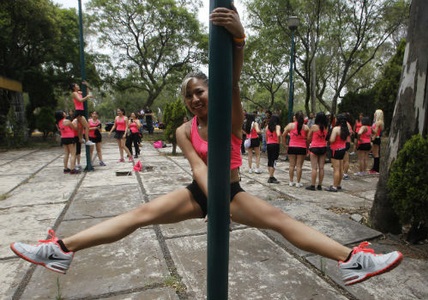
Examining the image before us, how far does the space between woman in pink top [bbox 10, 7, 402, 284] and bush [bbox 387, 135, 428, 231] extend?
2.05 m

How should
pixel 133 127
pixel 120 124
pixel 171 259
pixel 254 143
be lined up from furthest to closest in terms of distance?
pixel 133 127 → pixel 120 124 → pixel 254 143 → pixel 171 259

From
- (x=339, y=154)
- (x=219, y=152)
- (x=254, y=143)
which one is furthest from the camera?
(x=254, y=143)

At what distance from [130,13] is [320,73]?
50.2 ft

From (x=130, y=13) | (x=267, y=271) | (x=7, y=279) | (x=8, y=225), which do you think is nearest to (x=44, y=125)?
(x=130, y=13)

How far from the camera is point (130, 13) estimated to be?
70.1 feet

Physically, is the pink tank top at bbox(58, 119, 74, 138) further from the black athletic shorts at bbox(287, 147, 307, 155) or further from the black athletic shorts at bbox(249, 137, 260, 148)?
the black athletic shorts at bbox(287, 147, 307, 155)

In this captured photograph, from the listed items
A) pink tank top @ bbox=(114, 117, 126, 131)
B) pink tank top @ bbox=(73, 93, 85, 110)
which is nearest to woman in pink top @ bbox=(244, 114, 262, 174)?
pink tank top @ bbox=(114, 117, 126, 131)

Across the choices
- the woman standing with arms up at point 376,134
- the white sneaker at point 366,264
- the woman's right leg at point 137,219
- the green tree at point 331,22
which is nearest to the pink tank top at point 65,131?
the woman's right leg at point 137,219

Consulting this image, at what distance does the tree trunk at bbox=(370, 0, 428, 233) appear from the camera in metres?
3.56

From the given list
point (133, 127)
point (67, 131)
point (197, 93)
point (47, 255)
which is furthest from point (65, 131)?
point (197, 93)

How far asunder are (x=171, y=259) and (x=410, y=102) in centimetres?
337

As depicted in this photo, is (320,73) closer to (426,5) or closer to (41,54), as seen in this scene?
(41,54)

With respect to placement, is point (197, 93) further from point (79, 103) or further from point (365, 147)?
point (365, 147)

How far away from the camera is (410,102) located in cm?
369
